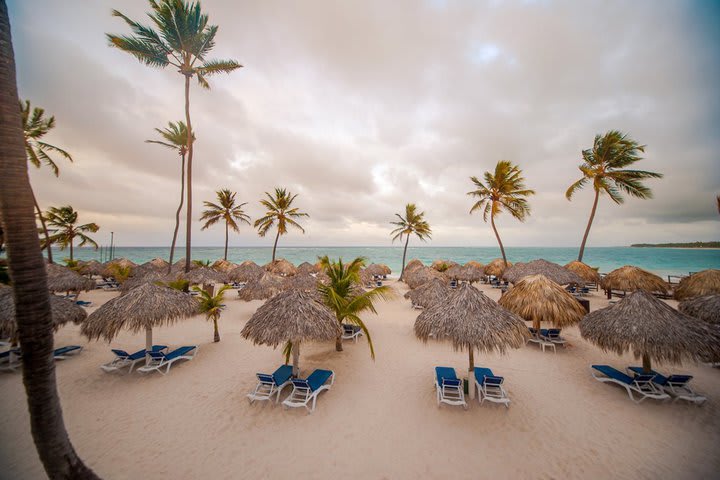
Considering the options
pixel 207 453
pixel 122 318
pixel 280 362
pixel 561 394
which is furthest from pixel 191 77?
pixel 561 394

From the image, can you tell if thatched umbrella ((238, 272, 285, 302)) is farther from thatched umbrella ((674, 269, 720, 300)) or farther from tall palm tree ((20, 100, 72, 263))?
thatched umbrella ((674, 269, 720, 300))

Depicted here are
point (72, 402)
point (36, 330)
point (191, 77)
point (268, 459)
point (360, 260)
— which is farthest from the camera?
point (191, 77)

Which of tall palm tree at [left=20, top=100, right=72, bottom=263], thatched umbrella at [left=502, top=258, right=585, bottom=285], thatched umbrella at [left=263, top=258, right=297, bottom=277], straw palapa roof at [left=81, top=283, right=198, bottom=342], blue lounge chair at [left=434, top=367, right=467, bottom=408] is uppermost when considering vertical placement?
tall palm tree at [left=20, top=100, right=72, bottom=263]

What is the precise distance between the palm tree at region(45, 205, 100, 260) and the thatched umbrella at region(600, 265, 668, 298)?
49.3 metres

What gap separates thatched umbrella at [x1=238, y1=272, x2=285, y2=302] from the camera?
15828 millimetres

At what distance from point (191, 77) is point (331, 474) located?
788 inches

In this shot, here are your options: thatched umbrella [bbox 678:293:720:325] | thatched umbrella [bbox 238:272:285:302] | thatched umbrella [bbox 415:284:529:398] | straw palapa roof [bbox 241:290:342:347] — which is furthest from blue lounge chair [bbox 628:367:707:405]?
thatched umbrella [bbox 238:272:285:302]

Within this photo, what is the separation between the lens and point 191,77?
49.5 feet

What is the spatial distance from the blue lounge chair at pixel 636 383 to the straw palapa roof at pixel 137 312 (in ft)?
45.1

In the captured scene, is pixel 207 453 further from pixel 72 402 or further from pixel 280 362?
pixel 72 402

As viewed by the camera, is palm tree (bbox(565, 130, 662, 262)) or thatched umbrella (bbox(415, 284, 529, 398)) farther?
palm tree (bbox(565, 130, 662, 262))

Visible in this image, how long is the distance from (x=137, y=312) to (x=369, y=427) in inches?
318

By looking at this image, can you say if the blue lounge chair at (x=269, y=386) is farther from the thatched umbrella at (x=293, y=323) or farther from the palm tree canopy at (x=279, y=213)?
the palm tree canopy at (x=279, y=213)

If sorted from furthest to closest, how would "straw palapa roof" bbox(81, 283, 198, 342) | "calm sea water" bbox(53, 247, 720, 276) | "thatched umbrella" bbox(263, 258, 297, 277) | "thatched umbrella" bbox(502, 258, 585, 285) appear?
"calm sea water" bbox(53, 247, 720, 276), "thatched umbrella" bbox(263, 258, 297, 277), "thatched umbrella" bbox(502, 258, 585, 285), "straw palapa roof" bbox(81, 283, 198, 342)
